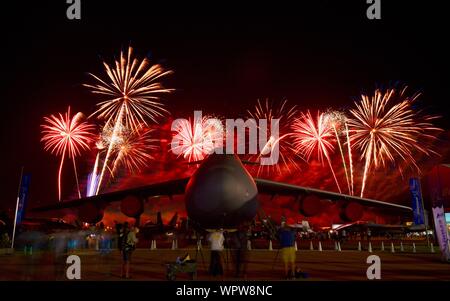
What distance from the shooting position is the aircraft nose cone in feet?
42.2

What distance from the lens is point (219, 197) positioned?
12.8 metres

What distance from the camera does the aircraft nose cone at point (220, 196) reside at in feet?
42.2

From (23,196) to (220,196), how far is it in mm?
17819

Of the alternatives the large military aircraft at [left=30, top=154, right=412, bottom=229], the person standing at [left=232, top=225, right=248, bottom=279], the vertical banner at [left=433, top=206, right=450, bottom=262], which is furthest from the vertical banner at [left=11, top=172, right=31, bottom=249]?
the vertical banner at [left=433, top=206, right=450, bottom=262]

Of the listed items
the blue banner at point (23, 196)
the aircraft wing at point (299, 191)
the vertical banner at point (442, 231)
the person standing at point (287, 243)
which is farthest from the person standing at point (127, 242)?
the blue banner at point (23, 196)

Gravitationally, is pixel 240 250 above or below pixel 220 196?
below

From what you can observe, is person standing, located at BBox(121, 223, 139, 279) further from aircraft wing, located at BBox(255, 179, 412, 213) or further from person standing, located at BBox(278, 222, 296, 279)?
aircraft wing, located at BBox(255, 179, 412, 213)

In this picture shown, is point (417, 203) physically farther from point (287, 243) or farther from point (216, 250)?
point (216, 250)

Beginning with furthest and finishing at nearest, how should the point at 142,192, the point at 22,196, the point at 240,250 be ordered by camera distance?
the point at 22,196 → the point at 142,192 → the point at 240,250

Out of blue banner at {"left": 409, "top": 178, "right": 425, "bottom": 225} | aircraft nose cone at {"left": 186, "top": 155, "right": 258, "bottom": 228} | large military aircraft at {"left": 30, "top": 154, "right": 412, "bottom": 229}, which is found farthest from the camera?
blue banner at {"left": 409, "top": 178, "right": 425, "bottom": 225}

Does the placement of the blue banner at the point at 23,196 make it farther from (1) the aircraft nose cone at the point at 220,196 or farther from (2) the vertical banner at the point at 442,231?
(2) the vertical banner at the point at 442,231

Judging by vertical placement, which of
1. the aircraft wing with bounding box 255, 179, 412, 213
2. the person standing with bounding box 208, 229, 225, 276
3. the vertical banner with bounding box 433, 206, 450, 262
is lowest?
the person standing with bounding box 208, 229, 225, 276

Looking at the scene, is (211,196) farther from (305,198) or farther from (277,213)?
(277,213)

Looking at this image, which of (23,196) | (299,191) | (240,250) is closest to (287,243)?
(240,250)
